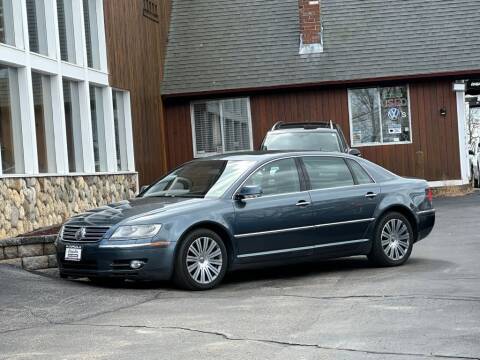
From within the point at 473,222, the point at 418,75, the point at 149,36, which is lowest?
the point at 473,222

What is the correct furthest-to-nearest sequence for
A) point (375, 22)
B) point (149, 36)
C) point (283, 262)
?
point (375, 22) < point (149, 36) < point (283, 262)

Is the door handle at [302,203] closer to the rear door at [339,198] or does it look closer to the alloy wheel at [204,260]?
the rear door at [339,198]

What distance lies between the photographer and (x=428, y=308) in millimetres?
7746

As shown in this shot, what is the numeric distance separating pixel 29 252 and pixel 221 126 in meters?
13.3

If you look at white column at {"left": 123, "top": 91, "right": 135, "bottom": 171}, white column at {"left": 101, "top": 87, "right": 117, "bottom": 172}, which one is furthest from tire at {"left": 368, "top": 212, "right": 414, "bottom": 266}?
white column at {"left": 123, "top": 91, "right": 135, "bottom": 171}

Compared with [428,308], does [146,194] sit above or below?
above

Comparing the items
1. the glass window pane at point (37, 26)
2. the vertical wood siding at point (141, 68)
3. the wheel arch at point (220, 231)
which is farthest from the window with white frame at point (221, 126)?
the wheel arch at point (220, 231)

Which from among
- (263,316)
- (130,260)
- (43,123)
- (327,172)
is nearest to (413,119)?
(43,123)

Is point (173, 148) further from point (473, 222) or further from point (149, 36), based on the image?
point (473, 222)

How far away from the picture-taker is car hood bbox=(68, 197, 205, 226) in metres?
9.38

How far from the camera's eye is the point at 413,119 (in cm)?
2298

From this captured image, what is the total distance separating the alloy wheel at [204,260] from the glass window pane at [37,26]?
6.87 meters

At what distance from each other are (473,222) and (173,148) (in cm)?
1072

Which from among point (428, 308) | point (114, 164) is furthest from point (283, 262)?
point (114, 164)
